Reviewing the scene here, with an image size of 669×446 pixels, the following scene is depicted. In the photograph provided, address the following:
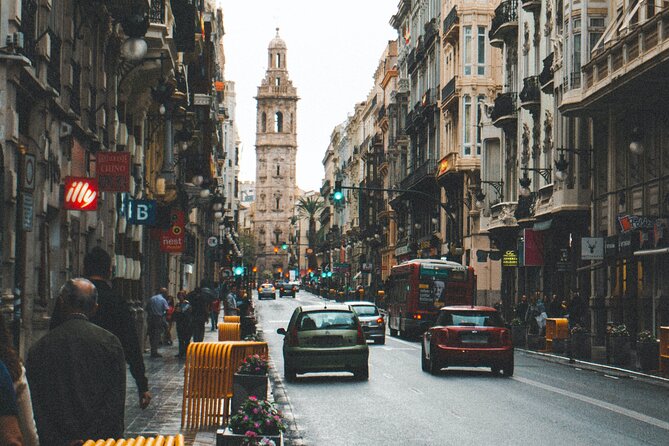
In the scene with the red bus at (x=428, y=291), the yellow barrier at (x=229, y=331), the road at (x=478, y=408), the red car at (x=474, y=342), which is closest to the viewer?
the road at (x=478, y=408)

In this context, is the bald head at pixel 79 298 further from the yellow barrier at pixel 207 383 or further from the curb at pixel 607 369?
the curb at pixel 607 369

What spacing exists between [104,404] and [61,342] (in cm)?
43

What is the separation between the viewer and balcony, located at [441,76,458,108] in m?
69.2

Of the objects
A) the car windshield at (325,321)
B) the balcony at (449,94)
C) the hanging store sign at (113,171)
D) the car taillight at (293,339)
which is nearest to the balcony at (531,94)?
the balcony at (449,94)

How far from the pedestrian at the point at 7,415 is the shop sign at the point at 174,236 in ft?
106

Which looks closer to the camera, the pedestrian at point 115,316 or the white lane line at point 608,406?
the pedestrian at point 115,316

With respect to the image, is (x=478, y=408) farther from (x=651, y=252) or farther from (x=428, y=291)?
(x=428, y=291)

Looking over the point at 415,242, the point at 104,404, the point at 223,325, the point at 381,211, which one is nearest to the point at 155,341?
the point at 223,325

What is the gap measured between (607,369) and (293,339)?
322 inches

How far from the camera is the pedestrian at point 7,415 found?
5.19m

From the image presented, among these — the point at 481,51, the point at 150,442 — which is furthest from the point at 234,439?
the point at 481,51

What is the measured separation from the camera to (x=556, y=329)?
38.8 m

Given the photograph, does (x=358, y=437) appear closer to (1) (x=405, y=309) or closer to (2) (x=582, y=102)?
(2) (x=582, y=102)

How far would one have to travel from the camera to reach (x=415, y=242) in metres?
84.8
